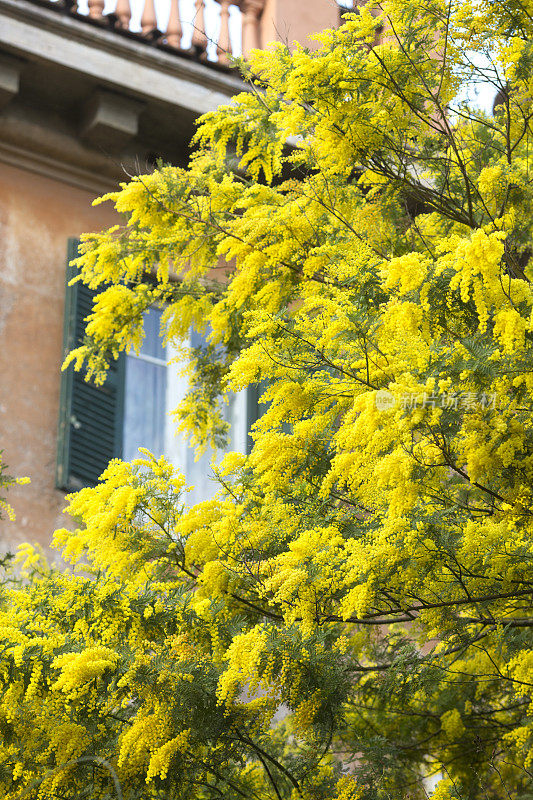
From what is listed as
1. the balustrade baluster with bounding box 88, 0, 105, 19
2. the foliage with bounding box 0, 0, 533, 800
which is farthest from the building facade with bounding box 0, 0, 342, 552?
the foliage with bounding box 0, 0, 533, 800

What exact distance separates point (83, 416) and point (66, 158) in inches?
103

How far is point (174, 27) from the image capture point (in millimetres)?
10859

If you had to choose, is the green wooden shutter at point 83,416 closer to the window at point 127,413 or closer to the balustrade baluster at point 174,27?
the window at point 127,413

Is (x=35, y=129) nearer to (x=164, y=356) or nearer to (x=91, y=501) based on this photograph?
(x=164, y=356)

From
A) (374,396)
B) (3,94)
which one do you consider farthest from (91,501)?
(3,94)

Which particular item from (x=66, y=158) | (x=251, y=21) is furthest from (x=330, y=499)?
(x=251, y=21)

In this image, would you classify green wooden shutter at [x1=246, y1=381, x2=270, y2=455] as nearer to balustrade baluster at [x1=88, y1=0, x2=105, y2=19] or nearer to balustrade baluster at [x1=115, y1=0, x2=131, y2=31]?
balustrade baluster at [x1=115, y1=0, x2=131, y2=31]

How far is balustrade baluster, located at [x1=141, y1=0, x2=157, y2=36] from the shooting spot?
10695mm

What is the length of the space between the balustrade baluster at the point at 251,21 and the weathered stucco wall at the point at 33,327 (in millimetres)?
2241

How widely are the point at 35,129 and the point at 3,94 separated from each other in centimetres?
47

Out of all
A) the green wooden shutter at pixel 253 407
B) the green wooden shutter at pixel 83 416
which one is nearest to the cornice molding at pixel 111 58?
the green wooden shutter at pixel 83 416

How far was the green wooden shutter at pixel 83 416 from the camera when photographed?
9461mm

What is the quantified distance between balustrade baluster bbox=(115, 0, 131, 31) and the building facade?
0.5 inches

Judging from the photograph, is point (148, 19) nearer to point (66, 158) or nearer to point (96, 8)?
point (96, 8)
